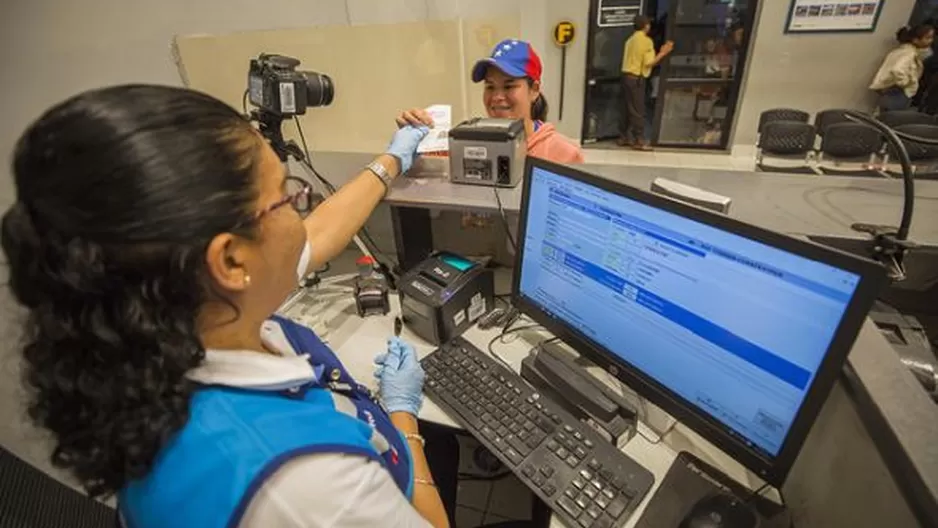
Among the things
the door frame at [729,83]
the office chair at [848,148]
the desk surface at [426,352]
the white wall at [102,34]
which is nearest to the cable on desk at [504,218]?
the desk surface at [426,352]

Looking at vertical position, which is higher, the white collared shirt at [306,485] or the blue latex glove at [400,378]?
the white collared shirt at [306,485]

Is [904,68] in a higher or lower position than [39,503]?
higher

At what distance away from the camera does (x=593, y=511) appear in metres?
0.72

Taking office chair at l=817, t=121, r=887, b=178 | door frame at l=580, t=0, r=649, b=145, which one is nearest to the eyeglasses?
office chair at l=817, t=121, r=887, b=178

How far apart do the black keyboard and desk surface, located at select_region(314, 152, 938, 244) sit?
40 centimetres

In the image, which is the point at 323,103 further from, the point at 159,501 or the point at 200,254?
the point at 159,501

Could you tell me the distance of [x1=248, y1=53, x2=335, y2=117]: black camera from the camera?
3.68 ft

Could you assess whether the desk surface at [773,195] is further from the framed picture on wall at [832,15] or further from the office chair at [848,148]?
the framed picture on wall at [832,15]

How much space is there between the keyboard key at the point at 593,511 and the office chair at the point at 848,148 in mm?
3497

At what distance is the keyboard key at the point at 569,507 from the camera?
722mm

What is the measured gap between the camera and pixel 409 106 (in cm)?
224

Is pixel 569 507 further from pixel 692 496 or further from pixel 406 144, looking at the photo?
pixel 406 144

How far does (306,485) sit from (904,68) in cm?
600

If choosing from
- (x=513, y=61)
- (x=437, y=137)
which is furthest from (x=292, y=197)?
(x=513, y=61)
